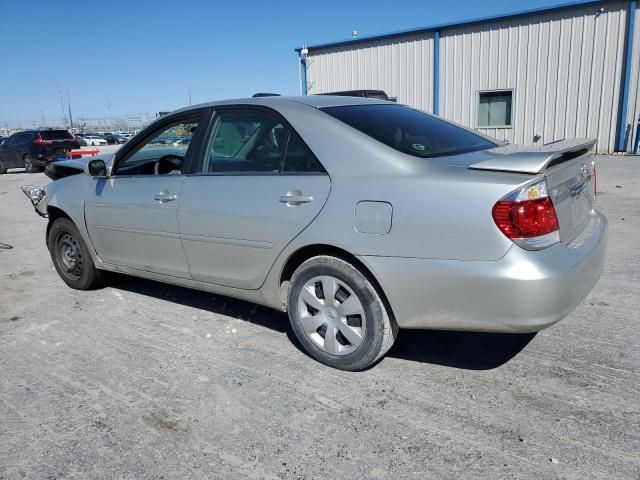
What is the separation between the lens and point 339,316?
3.07 m

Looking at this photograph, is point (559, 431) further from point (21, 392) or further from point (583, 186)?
point (21, 392)

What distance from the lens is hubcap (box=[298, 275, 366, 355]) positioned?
3006 millimetres

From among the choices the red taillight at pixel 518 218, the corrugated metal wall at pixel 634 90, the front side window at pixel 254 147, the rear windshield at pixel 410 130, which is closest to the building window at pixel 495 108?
the corrugated metal wall at pixel 634 90

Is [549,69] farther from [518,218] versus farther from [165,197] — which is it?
[518,218]

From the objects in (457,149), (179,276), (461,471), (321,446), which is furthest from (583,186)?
(179,276)

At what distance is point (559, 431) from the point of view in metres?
2.47

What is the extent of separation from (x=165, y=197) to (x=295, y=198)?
3.90 ft

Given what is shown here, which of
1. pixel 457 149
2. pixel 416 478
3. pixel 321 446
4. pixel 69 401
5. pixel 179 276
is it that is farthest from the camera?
pixel 179 276

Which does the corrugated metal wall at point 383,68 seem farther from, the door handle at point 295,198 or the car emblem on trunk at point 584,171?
the door handle at point 295,198

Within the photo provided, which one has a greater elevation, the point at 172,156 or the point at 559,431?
the point at 172,156

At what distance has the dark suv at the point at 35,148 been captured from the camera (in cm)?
1945

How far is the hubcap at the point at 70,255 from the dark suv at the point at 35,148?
640 inches

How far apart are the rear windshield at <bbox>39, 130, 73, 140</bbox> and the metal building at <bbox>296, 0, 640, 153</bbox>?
11310 millimetres

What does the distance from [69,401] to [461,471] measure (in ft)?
7.04
